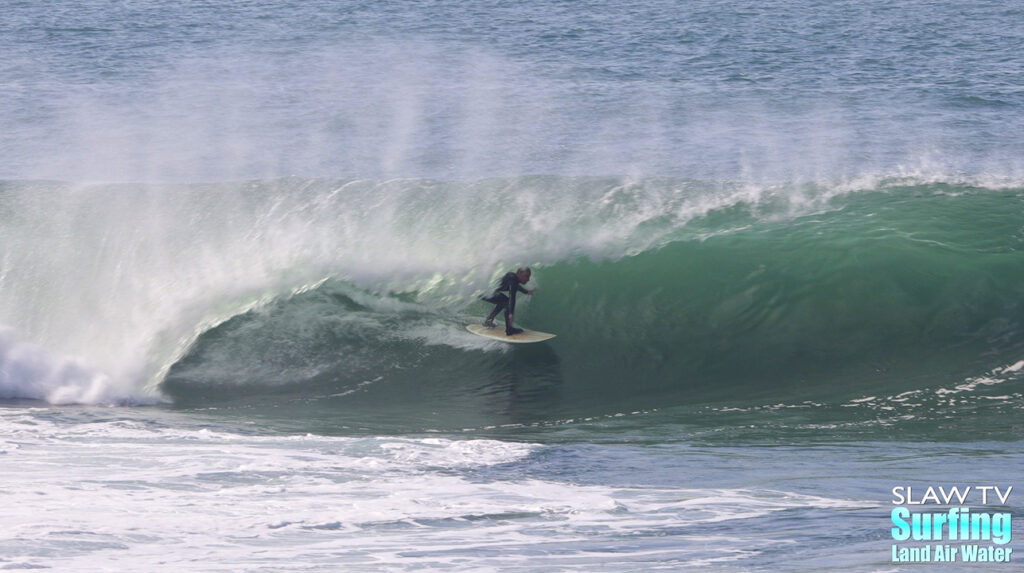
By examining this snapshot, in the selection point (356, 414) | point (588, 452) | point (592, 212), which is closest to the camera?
point (588, 452)

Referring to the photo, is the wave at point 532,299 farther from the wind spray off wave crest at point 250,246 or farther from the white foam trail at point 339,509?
the white foam trail at point 339,509

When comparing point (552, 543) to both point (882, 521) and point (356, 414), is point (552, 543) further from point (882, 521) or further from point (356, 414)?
point (356, 414)

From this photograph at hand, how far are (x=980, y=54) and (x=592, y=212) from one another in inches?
869

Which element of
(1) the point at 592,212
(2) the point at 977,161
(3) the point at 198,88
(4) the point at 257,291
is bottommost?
(4) the point at 257,291

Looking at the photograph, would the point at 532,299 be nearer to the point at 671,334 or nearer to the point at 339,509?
the point at 671,334

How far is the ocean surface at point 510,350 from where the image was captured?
866 cm

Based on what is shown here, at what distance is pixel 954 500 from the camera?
356 inches

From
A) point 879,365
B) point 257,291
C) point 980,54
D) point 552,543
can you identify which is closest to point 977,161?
point 980,54

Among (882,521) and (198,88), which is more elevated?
(198,88)

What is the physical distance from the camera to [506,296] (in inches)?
531

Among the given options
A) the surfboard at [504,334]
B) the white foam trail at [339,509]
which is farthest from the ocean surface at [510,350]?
the surfboard at [504,334]

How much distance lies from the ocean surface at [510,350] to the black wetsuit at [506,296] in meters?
0.53

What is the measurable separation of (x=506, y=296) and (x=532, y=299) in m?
0.99

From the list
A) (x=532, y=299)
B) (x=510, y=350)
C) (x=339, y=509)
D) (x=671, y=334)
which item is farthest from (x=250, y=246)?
(x=339, y=509)
